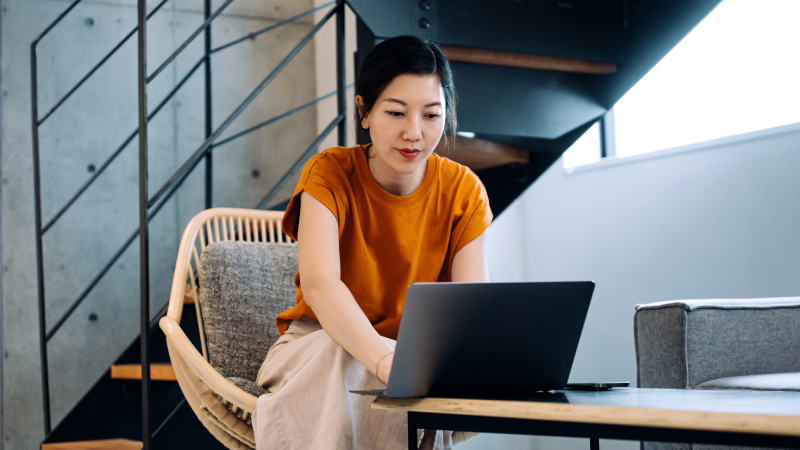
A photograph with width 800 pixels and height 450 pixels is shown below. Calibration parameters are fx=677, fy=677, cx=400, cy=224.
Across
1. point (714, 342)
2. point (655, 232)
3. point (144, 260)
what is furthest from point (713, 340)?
point (144, 260)

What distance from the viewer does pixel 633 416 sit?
58 centimetres

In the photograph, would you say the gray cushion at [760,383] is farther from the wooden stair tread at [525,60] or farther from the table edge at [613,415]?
the wooden stair tread at [525,60]

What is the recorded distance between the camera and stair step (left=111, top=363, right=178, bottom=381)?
2145mm

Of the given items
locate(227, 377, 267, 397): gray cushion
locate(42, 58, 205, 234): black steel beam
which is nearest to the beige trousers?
locate(227, 377, 267, 397): gray cushion

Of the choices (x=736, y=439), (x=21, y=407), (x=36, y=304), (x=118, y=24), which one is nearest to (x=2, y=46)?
(x=118, y=24)

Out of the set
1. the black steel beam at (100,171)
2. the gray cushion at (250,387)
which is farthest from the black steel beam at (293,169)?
the gray cushion at (250,387)

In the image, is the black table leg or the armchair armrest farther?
the armchair armrest

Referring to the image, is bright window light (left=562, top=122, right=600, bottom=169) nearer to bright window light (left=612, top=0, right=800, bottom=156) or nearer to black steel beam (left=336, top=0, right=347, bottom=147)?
bright window light (left=612, top=0, right=800, bottom=156)

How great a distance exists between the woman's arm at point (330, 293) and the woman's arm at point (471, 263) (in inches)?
10.7

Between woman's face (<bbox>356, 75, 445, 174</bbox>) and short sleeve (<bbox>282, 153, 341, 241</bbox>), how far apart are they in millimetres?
119

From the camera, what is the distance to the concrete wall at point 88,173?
303cm

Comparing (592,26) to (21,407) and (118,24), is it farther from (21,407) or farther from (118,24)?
(21,407)

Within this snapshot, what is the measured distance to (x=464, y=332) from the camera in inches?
29.7

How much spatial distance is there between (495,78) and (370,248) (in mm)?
1014
